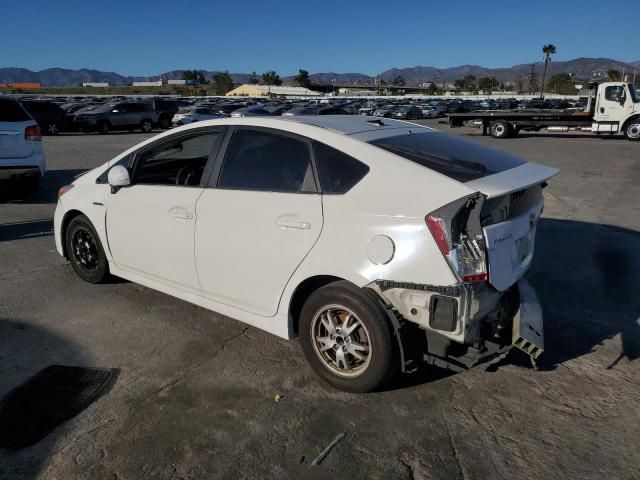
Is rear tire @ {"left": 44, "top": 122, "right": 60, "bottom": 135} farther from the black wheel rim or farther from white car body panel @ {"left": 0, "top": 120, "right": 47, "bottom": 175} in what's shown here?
the black wheel rim

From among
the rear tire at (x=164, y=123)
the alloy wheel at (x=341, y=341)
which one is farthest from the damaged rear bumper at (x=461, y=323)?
the rear tire at (x=164, y=123)

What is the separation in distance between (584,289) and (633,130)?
2132 centimetres

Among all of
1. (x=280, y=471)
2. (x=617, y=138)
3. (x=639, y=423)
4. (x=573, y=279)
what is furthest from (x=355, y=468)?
(x=617, y=138)

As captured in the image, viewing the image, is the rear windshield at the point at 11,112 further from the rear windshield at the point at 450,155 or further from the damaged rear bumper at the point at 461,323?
the damaged rear bumper at the point at 461,323

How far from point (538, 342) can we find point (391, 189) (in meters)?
1.33

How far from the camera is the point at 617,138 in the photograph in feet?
79.9

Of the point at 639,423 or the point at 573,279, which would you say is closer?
the point at 639,423

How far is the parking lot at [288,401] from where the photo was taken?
2.61m

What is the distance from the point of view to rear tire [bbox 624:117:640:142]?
2234cm

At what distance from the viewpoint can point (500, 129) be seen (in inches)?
983

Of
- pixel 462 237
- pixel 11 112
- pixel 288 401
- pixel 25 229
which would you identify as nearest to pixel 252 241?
pixel 288 401

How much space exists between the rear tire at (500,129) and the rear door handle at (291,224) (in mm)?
23903

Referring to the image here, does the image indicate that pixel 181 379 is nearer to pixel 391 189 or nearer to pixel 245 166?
pixel 245 166

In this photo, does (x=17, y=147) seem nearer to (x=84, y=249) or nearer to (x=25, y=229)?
(x=25, y=229)
